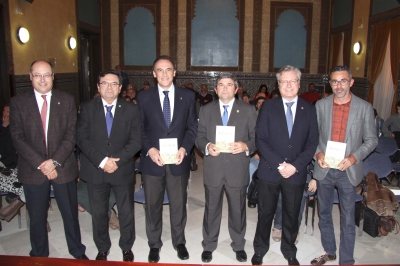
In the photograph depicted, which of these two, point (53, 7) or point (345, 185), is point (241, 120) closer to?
point (345, 185)

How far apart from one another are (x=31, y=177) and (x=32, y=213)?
0.33m

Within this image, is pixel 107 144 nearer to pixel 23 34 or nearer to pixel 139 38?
pixel 23 34

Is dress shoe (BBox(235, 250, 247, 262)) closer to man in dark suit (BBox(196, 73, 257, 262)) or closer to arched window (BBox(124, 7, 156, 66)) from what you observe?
man in dark suit (BBox(196, 73, 257, 262))

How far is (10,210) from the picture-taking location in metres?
3.66

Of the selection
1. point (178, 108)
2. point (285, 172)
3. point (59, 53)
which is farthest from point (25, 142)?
point (59, 53)

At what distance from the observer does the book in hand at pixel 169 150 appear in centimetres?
281

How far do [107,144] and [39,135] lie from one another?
561 millimetres

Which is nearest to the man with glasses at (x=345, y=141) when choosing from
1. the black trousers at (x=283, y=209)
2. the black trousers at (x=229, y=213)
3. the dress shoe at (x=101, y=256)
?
the black trousers at (x=283, y=209)

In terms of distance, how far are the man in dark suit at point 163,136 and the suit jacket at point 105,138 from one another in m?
0.14

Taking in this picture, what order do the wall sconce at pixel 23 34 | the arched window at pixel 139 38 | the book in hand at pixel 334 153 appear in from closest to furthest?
the book in hand at pixel 334 153
the wall sconce at pixel 23 34
the arched window at pixel 139 38

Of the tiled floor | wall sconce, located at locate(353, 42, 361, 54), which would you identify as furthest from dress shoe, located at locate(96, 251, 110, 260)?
wall sconce, located at locate(353, 42, 361, 54)

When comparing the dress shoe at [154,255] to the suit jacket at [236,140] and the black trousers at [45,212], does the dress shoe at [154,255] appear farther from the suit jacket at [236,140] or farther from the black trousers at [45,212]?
the suit jacket at [236,140]

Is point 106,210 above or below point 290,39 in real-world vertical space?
below

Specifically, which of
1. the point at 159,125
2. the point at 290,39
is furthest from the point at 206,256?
the point at 290,39
